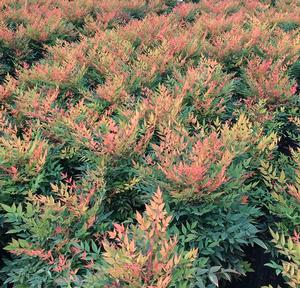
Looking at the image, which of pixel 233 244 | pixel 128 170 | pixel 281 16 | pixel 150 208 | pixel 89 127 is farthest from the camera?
pixel 281 16

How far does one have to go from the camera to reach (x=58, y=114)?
3271 mm

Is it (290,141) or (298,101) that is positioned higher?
(298,101)

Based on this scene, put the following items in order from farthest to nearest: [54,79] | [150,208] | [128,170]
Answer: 1. [54,79]
2. [128,170]
3. [150,208]

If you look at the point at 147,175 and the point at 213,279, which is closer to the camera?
the point at 213,279

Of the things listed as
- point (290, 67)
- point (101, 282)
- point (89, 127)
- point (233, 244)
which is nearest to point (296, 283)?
point (233, 244)

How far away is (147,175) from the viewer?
267cm

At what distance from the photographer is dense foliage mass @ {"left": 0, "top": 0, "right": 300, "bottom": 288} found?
2.17m

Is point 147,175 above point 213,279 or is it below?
above

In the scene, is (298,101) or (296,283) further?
(298,101)

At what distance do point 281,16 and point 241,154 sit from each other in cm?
495

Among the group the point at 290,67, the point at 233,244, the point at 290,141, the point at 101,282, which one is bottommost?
the point at 290,141

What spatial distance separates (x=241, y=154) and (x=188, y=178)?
0.69m

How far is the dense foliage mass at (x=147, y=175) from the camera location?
2.17 metres

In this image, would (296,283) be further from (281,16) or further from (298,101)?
(281,16)
